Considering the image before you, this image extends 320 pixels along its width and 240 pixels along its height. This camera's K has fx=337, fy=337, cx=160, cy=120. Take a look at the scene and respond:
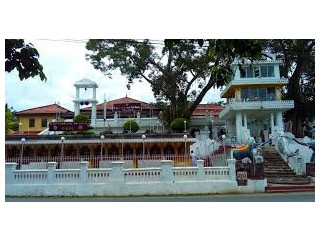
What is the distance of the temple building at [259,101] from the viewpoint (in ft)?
46.2

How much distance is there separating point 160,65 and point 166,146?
180 inches

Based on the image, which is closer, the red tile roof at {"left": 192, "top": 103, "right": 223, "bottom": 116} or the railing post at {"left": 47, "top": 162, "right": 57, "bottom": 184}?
the railing post at {"left": 47, "top": 162, "right": 57, "bottom": 184}

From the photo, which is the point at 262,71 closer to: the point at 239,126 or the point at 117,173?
the point at 239,126

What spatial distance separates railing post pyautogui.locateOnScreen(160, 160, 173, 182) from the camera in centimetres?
758

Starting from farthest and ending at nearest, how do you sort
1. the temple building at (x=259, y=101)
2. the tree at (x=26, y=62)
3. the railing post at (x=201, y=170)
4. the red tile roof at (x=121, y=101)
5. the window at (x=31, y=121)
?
the window at (x=31, y=121), the red tile roof at (x=121, y=101), the temple building at (x=259, y=101), the railing post at (x=201, y=170), the tree at (x=26, y=62)

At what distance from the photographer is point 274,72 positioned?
14.7 meters

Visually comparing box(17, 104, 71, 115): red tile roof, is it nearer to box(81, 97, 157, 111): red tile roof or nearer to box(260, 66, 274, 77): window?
box(81, 97, 157, 111): red tile roof

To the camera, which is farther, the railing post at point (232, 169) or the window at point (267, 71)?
the window at point (267, 71)

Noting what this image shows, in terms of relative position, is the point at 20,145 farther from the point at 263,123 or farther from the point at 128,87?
the point at 263,123

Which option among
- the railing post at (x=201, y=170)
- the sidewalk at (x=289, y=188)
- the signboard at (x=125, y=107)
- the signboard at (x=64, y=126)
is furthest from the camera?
the signboard at (x=125, y=107)

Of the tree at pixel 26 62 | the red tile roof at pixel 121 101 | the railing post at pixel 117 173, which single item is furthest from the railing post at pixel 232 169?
the red tile roof at pixel 121 101

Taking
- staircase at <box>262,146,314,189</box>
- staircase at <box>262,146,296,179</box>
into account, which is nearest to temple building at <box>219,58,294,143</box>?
staircase at <box>262,146,296,179</box>

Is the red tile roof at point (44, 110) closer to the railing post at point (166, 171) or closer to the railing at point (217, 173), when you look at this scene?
the railing post at point (166, 171)

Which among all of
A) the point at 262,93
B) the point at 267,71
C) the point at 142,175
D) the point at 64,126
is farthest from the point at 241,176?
the point at 267,71
